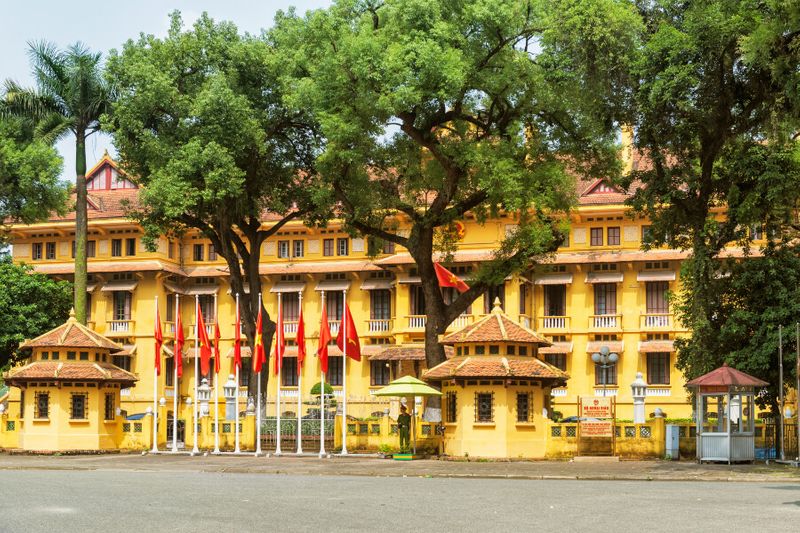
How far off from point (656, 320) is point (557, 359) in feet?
15.7

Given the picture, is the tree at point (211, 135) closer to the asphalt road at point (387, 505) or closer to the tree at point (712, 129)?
the tree at point (712, 129)

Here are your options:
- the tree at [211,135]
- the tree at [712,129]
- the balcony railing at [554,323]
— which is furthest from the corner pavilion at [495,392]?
the balcony railing at [554,323]

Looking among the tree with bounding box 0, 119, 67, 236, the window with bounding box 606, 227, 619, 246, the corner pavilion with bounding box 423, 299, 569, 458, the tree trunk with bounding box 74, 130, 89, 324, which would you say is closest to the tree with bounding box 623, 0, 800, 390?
the corner pavilion with bounding box 423, 299, 569, 458

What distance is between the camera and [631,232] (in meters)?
54.9

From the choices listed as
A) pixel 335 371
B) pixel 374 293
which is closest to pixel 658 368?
pixel 374 293

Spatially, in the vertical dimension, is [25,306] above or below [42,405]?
above

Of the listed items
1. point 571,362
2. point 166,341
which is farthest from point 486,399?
point 166,341

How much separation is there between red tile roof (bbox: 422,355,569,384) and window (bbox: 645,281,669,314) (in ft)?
68.8

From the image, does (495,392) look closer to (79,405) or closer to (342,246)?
(79,405)

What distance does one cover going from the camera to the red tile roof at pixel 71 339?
39.8 m

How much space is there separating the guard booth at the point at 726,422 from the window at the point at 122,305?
116 feet

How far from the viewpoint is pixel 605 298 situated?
5606 cm

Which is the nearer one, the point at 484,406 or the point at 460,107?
the point at 484,406

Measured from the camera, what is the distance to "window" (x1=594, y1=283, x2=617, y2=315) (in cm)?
5597
